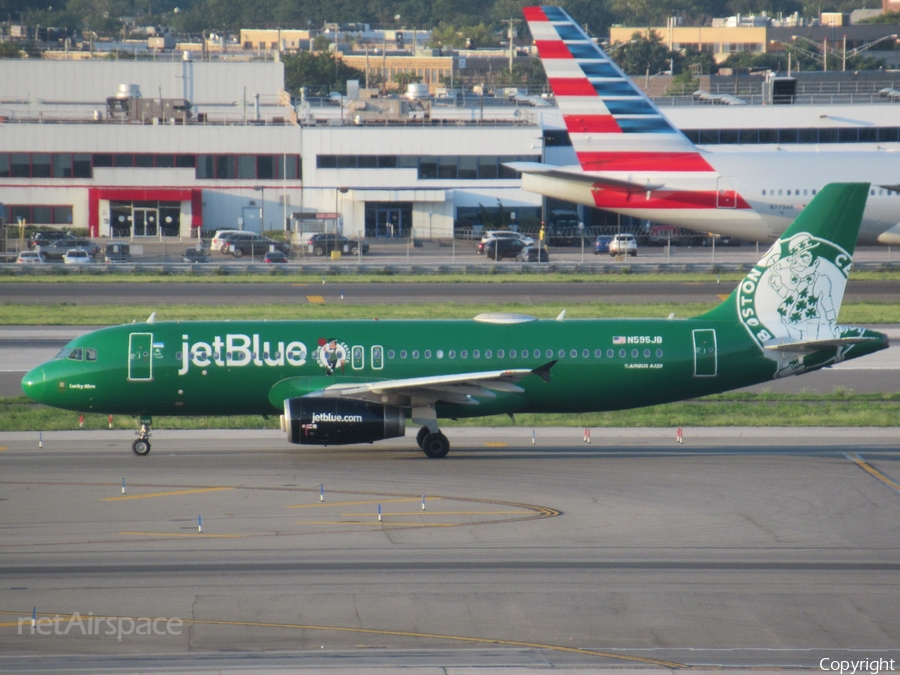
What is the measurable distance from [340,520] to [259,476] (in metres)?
4.52

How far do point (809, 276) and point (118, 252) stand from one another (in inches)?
2385

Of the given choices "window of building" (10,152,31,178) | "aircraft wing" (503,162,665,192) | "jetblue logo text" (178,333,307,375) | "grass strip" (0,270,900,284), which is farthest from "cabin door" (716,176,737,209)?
"window of building" (10,152,31,178)

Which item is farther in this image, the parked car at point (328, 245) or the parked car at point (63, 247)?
the parked car at point (328, 245)

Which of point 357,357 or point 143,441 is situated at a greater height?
point 357,357

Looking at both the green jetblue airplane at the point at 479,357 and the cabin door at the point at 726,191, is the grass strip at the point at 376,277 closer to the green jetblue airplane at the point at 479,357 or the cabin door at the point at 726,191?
the cabin door at the point at 726,191

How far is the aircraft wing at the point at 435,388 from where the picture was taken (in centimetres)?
2802

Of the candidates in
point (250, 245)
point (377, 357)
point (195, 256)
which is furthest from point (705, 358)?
point (250, 245)

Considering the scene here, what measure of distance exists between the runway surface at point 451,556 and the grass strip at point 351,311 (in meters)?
19.9

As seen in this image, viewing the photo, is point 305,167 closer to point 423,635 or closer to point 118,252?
point 118,252

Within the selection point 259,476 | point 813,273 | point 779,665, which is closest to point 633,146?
point 813,273

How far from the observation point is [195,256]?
81000mm

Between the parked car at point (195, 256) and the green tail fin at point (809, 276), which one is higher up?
the green tail fin at point (809, 276)

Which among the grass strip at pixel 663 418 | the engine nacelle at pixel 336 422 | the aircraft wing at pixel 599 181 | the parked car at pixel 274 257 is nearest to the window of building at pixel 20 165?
the parked car at pixel 274 257

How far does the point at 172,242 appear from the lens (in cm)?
9575
